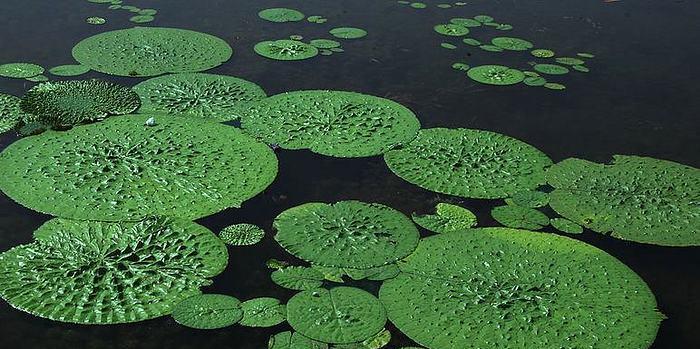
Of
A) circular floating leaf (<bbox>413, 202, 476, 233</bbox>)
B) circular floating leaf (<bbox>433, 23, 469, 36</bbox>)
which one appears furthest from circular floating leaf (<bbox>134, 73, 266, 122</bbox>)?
circular floating leaf (<bbox>433, 23, 469, 36</bbox>)

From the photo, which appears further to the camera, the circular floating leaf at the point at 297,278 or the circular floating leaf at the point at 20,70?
the circular floating leaf at the point at 20,70

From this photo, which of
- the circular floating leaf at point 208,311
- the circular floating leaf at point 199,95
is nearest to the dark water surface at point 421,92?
the circular floating leaf at point 208,311

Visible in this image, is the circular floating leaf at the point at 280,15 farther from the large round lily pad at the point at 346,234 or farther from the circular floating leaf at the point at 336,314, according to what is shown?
the circular floating leaf at the point at 336,314

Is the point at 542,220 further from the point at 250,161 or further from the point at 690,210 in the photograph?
the point at 250,161

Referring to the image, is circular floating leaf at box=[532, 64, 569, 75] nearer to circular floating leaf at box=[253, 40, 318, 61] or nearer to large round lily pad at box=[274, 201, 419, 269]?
circular floating leaf at box=[253, 40, 318, 61]

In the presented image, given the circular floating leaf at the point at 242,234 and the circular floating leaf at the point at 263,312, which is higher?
the circular floating leaf at the point at 242,234

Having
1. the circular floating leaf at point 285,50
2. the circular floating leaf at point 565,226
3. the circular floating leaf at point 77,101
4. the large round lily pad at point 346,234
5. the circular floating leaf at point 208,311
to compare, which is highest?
the circular floating leaf at point 285,50
